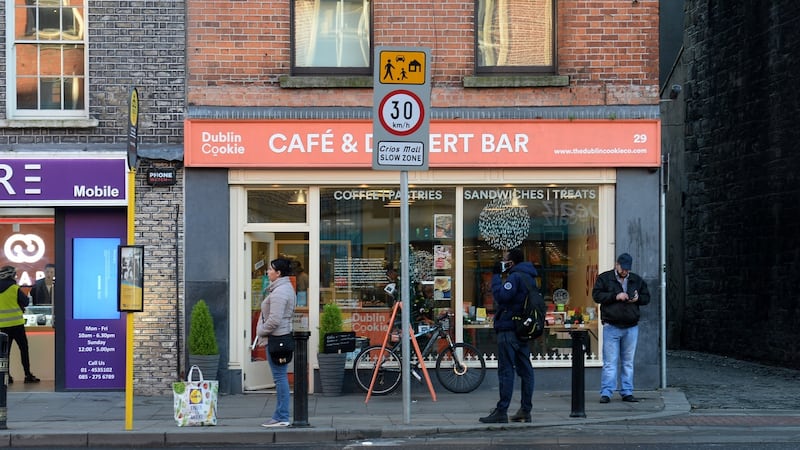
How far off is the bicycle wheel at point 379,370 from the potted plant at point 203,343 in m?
1.83

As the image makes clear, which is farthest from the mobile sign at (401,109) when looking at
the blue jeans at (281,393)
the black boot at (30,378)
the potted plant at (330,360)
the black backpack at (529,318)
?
the black boot at (30,378)

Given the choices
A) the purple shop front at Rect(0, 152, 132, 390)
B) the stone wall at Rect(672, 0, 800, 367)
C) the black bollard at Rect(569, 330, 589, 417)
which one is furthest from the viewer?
the stone wall at Rect(672, 0, 800, 367)

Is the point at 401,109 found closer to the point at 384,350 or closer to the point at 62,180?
the point at 384,350

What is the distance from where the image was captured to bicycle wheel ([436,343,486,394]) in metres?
12.8

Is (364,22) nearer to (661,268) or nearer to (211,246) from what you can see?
(211,246)

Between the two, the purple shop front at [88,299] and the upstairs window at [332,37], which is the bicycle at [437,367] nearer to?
the purple shop front at [88,299]

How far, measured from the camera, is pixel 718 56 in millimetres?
18891

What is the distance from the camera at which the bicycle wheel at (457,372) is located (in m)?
12.8

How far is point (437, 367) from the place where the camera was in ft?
42.3

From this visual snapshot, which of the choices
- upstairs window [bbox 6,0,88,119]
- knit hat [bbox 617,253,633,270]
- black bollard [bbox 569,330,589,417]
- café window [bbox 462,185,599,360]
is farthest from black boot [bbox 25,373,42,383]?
knit hat [bbox 617,253,633,270]

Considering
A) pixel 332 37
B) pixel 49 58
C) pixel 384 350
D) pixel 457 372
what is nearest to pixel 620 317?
pixel 457 372

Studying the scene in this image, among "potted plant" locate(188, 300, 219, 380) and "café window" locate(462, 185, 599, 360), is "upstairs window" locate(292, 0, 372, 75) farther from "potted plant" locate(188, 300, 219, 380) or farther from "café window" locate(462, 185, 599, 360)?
"potted plant" locate(188, 300, 219, 380)

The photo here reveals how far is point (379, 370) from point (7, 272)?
16.9ft

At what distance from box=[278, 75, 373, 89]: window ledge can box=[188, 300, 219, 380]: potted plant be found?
3.07m
